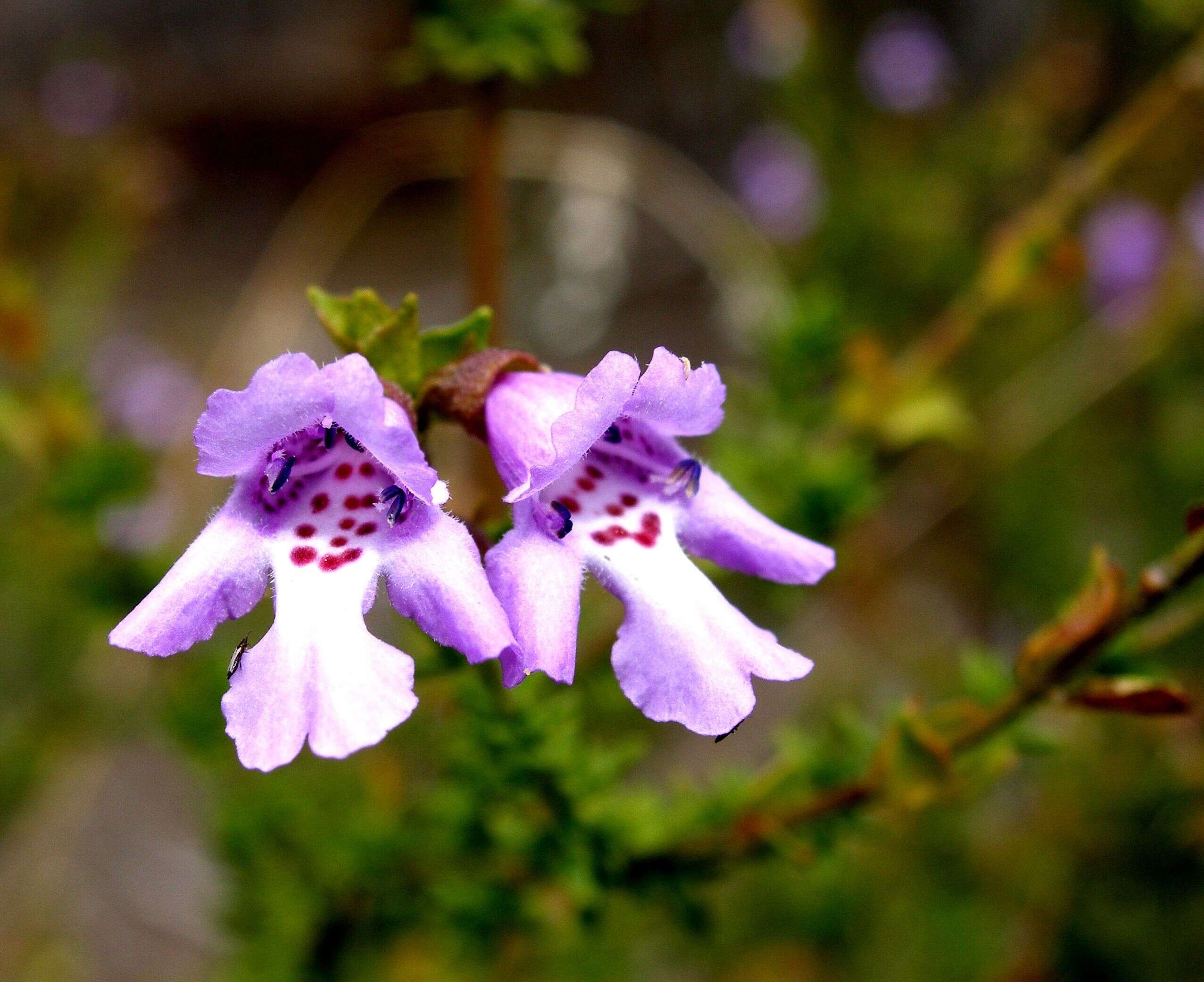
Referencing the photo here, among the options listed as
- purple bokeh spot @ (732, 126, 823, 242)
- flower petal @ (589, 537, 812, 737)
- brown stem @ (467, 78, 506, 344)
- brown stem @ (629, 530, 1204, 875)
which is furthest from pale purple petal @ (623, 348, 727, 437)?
purple bokeh spot @ (732, 126, 823, 242)

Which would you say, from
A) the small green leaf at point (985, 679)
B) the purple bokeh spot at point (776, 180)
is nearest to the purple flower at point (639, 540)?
the small green leaf at point (985, 679)

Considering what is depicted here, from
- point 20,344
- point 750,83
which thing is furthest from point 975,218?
point 20,344

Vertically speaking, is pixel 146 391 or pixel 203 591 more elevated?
pixel 146 391

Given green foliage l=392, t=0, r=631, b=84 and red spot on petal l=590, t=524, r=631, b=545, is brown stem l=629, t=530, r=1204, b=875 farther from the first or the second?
green foliage l=392, t=0, r=631, b=84

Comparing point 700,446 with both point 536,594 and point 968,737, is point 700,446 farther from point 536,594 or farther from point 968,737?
point 536,594

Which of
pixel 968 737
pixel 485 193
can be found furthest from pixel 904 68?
pixel 968 737

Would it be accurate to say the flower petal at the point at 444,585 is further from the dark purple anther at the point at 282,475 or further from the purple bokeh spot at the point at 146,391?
the purple bokeh spot at the point at 146,391
